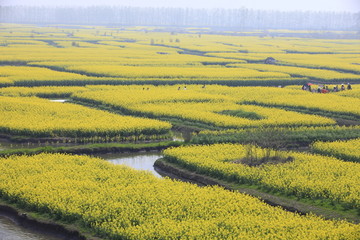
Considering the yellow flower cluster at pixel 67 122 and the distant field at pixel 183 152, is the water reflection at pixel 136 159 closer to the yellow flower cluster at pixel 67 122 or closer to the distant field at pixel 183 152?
the distant field at pixel 183 152

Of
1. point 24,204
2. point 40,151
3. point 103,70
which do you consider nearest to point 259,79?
point 103,70

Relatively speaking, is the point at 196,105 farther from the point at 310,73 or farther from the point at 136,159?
the point at 310,73

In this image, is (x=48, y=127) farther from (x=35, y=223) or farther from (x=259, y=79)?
(x=259, y=79)

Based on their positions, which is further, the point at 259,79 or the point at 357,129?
the point at 259,79

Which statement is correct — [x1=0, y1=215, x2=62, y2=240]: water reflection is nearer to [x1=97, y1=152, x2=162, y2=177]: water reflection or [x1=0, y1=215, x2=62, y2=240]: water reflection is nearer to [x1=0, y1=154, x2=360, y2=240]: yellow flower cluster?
[x1=0, y1=154, x2=360, y2=240]: yellow flower cluster

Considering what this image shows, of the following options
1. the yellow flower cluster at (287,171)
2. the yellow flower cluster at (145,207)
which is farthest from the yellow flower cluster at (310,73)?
the yellow flower cluster at (145,207)

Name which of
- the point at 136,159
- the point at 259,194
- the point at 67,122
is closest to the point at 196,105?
the point at 67,122
